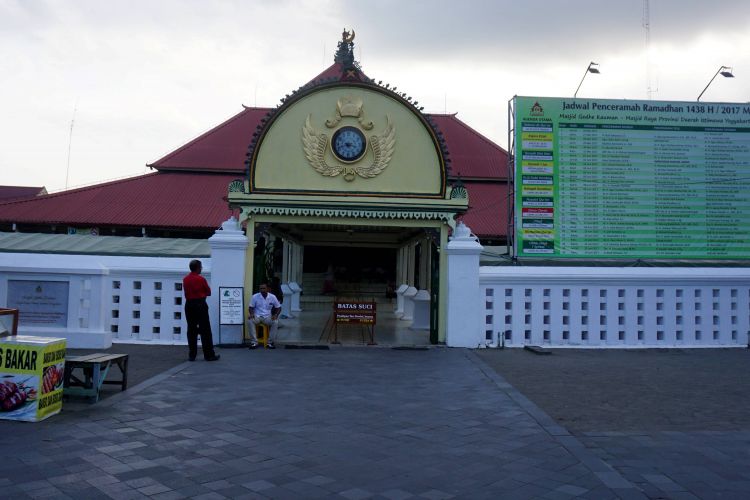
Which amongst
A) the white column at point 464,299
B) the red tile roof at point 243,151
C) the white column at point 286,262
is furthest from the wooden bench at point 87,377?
the red tile roof at point 243,151

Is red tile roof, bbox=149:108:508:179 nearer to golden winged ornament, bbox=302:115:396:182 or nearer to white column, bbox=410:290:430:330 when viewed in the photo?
white column, bbox=410:290:430:330

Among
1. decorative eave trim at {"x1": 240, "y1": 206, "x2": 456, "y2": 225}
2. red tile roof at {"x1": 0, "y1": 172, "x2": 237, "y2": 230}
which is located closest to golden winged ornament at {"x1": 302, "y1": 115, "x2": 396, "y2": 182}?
decorative eave trim at {"x1": 240, "y1": 206, "x2": 456, "y2": 225}

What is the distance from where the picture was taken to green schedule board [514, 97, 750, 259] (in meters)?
12.7

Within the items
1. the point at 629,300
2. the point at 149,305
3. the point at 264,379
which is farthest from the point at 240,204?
the point at 629,300

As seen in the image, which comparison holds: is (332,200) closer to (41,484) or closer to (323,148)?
(323,148)

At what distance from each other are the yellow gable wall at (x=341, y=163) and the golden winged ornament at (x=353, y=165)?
6cm

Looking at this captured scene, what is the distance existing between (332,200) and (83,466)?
833 cm

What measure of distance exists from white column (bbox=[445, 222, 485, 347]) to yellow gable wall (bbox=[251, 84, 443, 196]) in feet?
4.74

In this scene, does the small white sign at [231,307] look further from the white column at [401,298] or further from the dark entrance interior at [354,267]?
the dark entrance interior at [354,267]

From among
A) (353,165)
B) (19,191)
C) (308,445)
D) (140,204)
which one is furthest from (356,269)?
(19,191)

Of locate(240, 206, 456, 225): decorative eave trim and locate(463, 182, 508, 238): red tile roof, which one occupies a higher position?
locate(463, 182, 508, 238): red tile roof

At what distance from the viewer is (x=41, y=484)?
416 cm

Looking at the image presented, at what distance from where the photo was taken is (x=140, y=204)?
79.4 ft

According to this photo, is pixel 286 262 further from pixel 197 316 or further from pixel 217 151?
pixel 197 316
